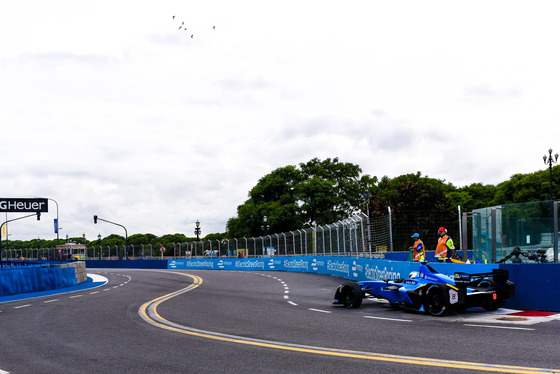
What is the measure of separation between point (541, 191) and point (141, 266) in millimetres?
42800

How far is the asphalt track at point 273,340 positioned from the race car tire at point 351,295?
33 centimetres

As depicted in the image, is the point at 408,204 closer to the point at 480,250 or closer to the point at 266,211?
the point at 266,211

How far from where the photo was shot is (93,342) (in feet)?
31.3

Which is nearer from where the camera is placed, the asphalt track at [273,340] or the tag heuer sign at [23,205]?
the asphalt track at [273,340]

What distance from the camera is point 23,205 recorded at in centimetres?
6038

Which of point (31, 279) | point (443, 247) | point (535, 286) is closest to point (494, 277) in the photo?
point (535, 286)

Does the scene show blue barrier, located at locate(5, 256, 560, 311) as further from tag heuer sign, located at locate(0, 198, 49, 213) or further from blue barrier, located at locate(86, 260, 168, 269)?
tag heuer sign, located at locate(0, 198, 49, 213)

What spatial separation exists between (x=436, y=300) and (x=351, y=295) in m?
2.23

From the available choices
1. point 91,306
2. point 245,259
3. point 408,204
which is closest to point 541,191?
point 408,204

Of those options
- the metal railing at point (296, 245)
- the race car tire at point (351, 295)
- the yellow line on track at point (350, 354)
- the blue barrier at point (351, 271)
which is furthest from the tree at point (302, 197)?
the yellow line on track at point (350, 354)

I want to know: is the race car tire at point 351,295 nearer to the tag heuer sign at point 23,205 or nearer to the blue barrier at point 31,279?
the blue barrier at point 31,279

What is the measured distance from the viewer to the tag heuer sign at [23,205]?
58.5 m

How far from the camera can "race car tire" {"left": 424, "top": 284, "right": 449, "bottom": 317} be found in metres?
12.1

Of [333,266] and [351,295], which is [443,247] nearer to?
[351,295]
